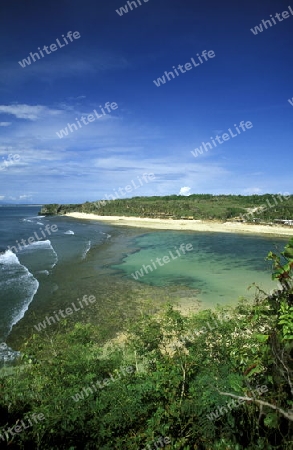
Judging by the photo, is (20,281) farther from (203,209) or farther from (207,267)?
(203,209)

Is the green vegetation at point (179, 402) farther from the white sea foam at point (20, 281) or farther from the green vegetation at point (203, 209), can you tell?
the green vegetation at point (203, 209)

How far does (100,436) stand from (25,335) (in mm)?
14080

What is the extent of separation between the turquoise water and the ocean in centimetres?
9

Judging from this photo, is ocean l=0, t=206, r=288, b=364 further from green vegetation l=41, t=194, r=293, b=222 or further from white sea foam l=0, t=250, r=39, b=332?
green vegetation l=41, t=194, r=293, b=222

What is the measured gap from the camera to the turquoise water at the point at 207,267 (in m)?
29.4

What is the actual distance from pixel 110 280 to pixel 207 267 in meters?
14.4

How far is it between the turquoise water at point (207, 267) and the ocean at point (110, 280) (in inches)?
3.5

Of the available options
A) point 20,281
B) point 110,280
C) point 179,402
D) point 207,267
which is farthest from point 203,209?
point 179,402

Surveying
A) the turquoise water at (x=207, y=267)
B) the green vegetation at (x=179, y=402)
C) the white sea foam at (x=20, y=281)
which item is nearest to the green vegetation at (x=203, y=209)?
the turquoise water at (x=207, y=267)

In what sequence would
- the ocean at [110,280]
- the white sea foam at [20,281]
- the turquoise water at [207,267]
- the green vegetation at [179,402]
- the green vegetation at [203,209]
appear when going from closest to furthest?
the green vegetation at [179,402]
the ocean at [110,280]
the white sea foam at [20,281]
the turquoise water at [207,267]
the green vegetation at [203,209]

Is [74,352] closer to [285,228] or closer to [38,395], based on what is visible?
[38,395]

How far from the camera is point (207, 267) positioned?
39281 mm

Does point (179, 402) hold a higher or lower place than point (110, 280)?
lower

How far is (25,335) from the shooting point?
18906mm
